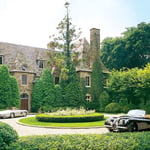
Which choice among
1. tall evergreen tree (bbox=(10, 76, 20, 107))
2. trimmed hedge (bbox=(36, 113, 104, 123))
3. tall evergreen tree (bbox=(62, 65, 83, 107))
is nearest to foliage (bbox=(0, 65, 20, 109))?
tall evergreen tree (bbox=(10, 76, 20, 107))

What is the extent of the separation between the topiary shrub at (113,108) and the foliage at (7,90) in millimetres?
12812

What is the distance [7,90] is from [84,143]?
28.0m

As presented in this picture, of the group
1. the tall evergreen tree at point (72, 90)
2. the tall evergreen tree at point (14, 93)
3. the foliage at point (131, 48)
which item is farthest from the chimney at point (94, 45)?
the tall evergreen tree at point (14, 93)

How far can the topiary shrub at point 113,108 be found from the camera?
3547cm

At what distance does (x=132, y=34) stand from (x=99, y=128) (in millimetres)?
29118

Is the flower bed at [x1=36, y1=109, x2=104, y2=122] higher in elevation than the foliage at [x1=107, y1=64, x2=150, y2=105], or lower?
lower

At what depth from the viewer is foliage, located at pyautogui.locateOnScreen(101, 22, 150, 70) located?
43.1m

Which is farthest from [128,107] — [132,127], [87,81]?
[132,127]

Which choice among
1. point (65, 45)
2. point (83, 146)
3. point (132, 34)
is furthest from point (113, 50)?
point (83, 146)

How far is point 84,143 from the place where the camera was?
7.62m

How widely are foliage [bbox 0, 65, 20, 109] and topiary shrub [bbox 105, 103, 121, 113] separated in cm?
1281

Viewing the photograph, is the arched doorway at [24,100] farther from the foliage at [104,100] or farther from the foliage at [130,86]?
the foliage at [130,86]

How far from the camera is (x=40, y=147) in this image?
23.7 ft

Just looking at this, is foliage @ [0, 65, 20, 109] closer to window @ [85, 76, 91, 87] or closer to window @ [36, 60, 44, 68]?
window @ [36, 60, 44, 68]
